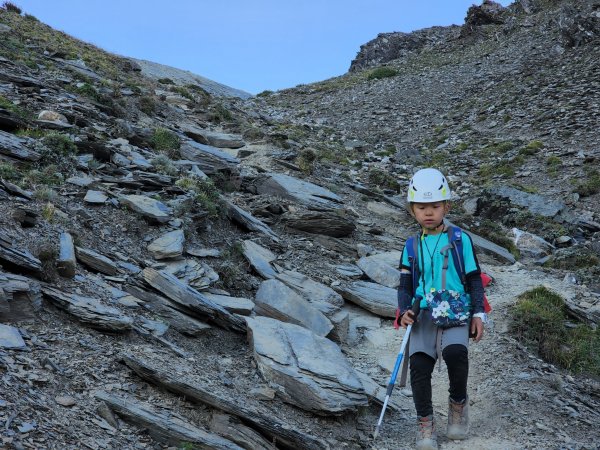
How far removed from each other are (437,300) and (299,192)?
9710 mm

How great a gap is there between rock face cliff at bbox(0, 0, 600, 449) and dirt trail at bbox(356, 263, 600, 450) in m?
0.03

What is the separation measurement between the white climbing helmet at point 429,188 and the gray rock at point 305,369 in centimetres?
234

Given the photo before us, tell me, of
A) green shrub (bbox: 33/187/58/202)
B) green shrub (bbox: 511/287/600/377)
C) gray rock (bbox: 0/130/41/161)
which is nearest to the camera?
green shrub (bbox: 511/287/600/377)

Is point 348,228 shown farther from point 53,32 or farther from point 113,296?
point 53,32

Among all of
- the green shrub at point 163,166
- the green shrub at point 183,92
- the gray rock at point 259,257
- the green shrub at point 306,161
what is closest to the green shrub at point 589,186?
the green shrub at point 306,161

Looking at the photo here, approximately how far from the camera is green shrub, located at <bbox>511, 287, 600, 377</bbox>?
8430 mm

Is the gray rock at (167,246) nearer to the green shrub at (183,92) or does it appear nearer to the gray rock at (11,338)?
the gray rock at (11,338)

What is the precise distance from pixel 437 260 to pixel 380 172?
55.8 ft

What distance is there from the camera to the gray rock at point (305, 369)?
608 centimetres

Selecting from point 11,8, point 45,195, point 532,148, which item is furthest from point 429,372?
point 11,8

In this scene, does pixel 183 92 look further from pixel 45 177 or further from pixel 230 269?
pixel 230 269

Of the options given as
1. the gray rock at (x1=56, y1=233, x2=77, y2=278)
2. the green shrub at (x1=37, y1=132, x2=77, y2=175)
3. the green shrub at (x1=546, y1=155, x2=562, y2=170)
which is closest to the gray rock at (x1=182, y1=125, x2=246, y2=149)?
the green shrub at (x1=37, y1=132, x2=77, y2=175)

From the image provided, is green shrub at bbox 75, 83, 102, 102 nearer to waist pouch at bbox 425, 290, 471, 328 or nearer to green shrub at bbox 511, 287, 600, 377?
green shrub at bbox 511, 287, 600, 377

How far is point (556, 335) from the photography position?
8.88 meters
